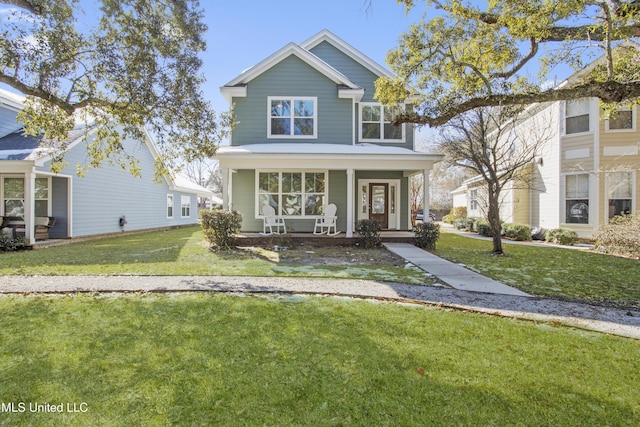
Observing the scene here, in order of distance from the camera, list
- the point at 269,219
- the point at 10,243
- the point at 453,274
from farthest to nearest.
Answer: the point at 269,219, the point at 10,243, the point at 453,274

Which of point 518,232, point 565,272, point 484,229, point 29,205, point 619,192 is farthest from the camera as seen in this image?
point 484,229

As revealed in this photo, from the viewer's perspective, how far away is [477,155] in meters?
11.5

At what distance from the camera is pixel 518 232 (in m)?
16.4

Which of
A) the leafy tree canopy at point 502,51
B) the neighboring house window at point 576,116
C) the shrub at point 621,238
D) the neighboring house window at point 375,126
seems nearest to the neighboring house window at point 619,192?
the shrub at point 621,238

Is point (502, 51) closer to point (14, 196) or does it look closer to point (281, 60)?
point (281, 60)

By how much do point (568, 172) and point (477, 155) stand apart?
599 centimetres

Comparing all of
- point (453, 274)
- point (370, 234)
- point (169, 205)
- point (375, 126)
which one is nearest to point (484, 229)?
point (375, 126)

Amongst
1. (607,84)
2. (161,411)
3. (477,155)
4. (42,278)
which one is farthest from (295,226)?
(161,411)

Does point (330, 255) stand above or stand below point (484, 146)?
below

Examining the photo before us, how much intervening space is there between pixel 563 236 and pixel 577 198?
1733mm

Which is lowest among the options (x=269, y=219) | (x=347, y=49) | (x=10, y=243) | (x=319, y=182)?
(x=10, y=243)

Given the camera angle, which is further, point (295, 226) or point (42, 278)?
point (295, 226)

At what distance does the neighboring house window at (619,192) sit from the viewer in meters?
13.3

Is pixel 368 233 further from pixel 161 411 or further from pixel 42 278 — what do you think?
pixel 161 411
